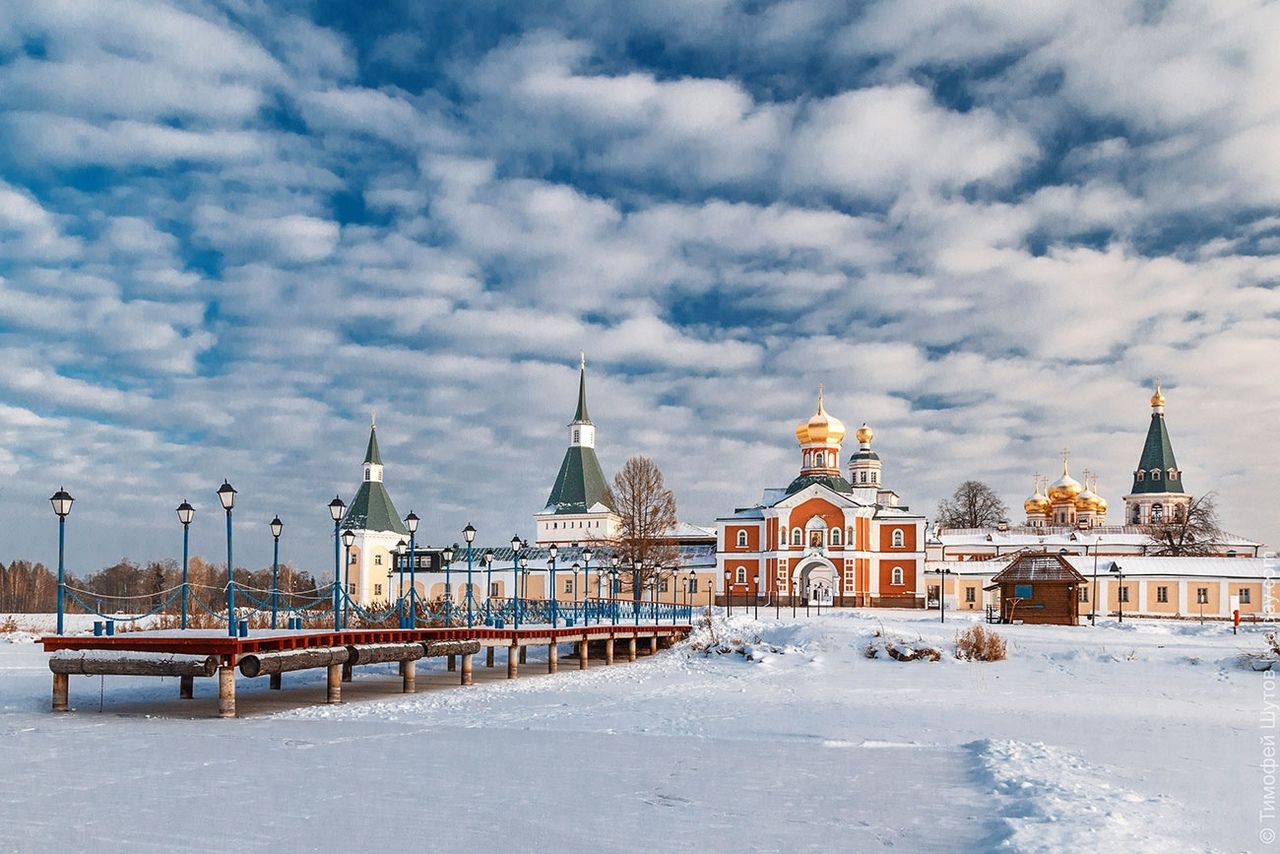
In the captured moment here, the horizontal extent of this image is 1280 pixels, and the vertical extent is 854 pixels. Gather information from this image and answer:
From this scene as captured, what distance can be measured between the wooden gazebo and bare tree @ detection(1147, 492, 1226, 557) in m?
29.2

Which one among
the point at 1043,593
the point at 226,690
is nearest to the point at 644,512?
the point at 1043,593

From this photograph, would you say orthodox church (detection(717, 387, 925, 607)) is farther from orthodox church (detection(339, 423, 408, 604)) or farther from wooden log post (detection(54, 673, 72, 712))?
wooden log post (detection(54, 673, 72, 712))

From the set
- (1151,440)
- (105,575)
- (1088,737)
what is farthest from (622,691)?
(105,575)

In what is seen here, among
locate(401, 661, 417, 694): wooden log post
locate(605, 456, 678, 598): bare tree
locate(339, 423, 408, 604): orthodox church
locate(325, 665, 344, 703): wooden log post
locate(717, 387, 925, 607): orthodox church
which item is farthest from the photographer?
locate(339, 423, 408, 604): orthodox church

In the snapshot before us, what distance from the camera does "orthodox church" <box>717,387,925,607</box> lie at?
5922 cm

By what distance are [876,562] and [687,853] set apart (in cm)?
5317

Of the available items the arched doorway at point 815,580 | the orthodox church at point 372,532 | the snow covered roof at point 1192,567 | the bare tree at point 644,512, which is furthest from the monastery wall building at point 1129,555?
the orthodox church at point 372,532

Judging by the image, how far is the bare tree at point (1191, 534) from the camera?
2719 inches

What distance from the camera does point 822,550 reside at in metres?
59.7

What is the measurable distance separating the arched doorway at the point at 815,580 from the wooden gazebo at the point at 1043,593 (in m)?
15.8

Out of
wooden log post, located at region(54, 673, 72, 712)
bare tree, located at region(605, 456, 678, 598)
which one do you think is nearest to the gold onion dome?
bare tree, located at region(605, 456, 678, 598)

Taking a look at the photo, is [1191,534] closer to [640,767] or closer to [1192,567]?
[1192,567]

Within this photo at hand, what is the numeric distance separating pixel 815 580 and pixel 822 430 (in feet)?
29.6

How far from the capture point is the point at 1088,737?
14.8m
